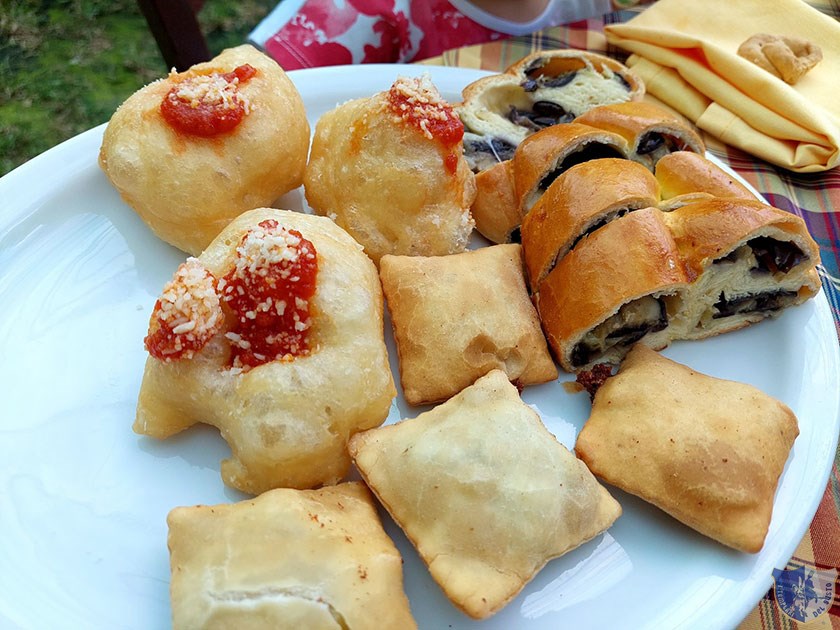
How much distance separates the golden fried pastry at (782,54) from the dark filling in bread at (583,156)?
1.46 meters

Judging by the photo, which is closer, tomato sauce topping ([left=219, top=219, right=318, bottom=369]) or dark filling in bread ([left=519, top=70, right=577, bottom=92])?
tomato sauce topping ([left=219, top=219, right=318, bottom=369])

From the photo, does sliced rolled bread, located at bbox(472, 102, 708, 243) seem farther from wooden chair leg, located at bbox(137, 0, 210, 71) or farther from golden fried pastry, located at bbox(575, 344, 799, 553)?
wooden chair leg, located at bbox(137, 0, 210, 71)

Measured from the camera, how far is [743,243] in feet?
7.06

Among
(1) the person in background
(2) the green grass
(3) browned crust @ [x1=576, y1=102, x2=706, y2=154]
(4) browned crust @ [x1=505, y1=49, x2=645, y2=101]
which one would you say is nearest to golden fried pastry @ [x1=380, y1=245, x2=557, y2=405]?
(3) browned crust @ [x1=576, y1=102, x2=706, y2=154]

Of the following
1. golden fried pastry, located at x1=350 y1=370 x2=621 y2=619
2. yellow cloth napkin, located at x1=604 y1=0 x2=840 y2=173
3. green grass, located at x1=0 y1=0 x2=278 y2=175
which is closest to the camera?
golden fried pastry, located at x1=350 y1=370 x2=621 y2=619

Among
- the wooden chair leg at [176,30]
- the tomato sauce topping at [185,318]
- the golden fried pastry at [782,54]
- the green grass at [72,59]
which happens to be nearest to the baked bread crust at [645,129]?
the golden fried pastry at [782,54]

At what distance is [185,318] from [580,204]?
128 centimetres

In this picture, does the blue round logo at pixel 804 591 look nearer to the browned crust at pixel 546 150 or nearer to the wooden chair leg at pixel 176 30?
the browned crust at pixel 546 150

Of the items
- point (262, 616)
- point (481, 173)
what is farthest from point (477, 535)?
point (481, 173)

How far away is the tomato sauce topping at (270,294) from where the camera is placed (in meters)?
1.84

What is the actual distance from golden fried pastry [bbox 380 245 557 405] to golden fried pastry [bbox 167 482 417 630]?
56 cm

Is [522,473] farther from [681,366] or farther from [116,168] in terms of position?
[116,168]

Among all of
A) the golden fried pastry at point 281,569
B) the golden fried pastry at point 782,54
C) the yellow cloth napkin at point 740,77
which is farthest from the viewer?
the golden fried pastry at point 782,54

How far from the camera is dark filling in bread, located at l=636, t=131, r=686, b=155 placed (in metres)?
2.58
